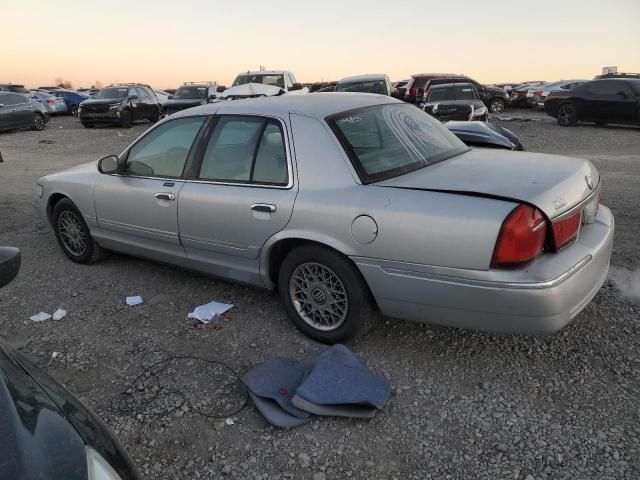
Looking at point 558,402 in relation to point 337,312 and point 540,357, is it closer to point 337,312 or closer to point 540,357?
point 540,357

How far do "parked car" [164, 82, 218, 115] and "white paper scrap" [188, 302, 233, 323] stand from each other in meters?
18.6

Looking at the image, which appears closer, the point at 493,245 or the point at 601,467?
the point at 601,467

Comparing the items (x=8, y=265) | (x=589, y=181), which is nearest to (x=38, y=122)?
(x=8, y=265)

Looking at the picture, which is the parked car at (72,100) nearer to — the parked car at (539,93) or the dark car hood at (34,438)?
the parked car at (539,93)

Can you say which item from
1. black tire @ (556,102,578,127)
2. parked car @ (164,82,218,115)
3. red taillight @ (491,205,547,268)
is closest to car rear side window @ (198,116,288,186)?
red taillight @ (491,205,547,268)

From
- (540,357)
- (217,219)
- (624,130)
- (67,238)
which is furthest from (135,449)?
(624,130)

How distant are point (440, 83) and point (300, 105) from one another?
1352 centimetres

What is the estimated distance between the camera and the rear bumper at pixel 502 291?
2.65 meters

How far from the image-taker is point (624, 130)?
1590cm

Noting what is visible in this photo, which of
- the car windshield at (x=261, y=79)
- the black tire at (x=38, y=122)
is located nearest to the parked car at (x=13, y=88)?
the black tire at (x=38, y=122)

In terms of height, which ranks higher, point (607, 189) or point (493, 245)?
point (493, 245)

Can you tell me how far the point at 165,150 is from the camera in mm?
4234

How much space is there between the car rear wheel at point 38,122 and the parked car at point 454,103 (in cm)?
1430

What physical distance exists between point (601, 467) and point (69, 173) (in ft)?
15.7
